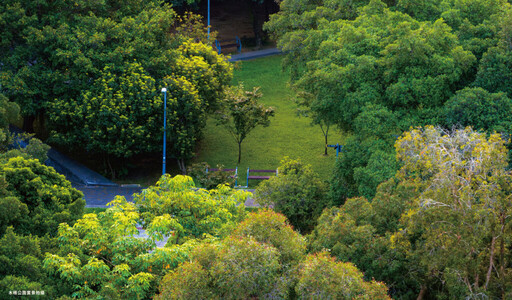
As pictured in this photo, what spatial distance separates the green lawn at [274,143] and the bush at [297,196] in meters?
9.27

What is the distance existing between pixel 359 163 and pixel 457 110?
14.9ft

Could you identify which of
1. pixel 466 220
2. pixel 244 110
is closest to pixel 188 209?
pixel 466 220

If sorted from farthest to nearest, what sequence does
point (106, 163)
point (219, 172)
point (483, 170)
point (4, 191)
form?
1. point (106, 163)
2. point (219, 172)
3. point (4, 191)
4. point (483, 170)

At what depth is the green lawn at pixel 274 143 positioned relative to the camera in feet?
138

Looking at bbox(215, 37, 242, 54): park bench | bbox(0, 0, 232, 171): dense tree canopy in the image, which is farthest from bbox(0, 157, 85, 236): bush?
bbox(215, 37, 242, 54): park bench

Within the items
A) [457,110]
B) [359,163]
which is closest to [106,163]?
[359,163]

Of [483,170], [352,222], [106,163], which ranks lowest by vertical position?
[106,163]

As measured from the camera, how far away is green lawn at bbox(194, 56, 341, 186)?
138ft

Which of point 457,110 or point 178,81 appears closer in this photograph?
point 457,110

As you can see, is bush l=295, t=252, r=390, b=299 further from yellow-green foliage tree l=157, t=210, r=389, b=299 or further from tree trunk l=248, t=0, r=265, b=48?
tree trunk l=248, t=0, r=265, b=48

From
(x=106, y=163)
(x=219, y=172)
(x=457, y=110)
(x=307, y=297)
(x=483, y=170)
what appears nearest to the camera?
(x=307, y=297)

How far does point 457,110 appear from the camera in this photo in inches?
1085

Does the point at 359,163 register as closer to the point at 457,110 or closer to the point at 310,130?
the point at 457,110

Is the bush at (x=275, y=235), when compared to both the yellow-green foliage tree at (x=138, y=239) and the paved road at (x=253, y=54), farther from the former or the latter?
the paved road at (x=253, y=54)
